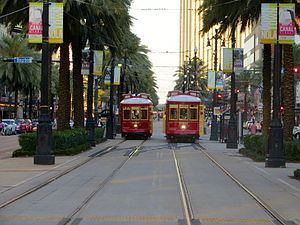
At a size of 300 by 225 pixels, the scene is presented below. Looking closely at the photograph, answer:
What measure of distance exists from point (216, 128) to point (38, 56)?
30.8 m

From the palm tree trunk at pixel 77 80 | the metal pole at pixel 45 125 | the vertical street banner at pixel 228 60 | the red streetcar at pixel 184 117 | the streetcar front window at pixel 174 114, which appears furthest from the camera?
the streetcar front window at pixel 174 114

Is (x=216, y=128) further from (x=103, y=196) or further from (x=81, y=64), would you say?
(x=103, y=196)

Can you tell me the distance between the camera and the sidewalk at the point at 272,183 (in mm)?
12258

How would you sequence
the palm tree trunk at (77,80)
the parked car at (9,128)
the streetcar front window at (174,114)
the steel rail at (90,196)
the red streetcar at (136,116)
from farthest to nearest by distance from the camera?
1. the parked car at (9,128)
2. the red streetcar at (136,116)
3. the streetcar front window at (174,114)
4. the palm tree trunk at (77,80)
5. the steel rail at (90,196)

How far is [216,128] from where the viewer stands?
49375 millimetres

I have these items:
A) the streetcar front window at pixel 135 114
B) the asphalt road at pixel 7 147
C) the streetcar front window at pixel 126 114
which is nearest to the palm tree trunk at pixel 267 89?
the asphalt road at pixel 7 147

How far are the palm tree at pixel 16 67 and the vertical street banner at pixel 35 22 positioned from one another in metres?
45.2

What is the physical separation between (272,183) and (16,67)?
57675mm

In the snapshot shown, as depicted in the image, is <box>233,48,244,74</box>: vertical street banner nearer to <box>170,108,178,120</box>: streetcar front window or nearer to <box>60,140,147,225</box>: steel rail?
<box>170,108,178,120</box>: streetcar front window

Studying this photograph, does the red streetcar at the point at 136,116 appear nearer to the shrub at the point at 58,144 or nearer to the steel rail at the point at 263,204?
the shrub at the point at 58,144

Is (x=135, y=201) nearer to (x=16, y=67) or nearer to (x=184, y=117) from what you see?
(x=184, y=117)

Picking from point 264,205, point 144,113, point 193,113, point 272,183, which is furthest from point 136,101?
point 264,205

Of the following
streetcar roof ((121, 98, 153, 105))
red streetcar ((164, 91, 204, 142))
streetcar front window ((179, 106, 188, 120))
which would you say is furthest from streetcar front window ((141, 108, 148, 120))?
streetcar front window ((179, 106, 188, 120))

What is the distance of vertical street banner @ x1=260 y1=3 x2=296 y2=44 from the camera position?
71.0 ft
